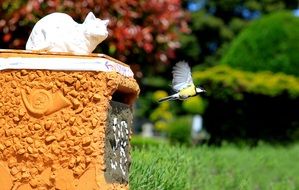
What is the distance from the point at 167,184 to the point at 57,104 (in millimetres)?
1502

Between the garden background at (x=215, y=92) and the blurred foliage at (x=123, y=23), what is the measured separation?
12 millimetres

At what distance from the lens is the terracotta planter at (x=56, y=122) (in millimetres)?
3611

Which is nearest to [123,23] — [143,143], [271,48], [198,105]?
[143,143]

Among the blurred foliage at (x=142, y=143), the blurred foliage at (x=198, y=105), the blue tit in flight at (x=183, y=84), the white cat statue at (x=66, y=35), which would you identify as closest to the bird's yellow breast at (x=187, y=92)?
the blue tit in flight at (x=183, y=84)

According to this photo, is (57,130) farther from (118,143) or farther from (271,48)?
(271,48)

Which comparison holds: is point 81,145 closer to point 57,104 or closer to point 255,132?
point 57,104

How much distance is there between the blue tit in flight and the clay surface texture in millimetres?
661

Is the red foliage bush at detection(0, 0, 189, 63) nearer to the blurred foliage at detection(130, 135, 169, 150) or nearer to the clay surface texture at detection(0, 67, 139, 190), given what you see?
the blurred foliage at detection(130, 135, 169, 150)

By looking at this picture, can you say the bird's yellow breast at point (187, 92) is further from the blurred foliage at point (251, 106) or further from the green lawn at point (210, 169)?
the blurred foliage at point (251, 106)

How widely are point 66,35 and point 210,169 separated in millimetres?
3727

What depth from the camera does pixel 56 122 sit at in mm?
3635

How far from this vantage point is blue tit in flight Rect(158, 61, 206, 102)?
4.26m

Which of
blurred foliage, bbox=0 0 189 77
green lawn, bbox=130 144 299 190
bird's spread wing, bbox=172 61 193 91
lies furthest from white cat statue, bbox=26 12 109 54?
blurred foliage, bbox=0 0 189 77

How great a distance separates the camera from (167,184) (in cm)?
492
